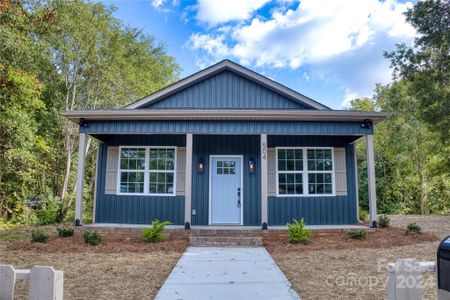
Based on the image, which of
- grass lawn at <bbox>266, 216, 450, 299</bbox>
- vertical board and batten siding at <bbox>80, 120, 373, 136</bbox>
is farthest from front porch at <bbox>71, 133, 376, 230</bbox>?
grass lawn at <bbox>266, 216, 450, 299</bbox>

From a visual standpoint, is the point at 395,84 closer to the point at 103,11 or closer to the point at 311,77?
the point at 311,77

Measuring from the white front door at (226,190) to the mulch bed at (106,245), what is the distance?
5.95 feet

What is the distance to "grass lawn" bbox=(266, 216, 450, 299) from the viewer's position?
409cm

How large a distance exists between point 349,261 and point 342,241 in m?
1.85

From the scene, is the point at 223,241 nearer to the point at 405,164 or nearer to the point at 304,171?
the point at 304,171

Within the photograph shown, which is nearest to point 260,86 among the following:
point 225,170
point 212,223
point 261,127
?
point 261,127

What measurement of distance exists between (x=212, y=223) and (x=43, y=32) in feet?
35.0

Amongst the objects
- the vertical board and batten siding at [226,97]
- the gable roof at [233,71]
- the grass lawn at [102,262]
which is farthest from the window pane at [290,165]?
the grass lawn at [102,262]

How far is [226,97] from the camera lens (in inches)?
389

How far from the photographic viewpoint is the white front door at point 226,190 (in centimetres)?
936

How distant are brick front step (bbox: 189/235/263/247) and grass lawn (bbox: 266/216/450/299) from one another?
0.41 meters

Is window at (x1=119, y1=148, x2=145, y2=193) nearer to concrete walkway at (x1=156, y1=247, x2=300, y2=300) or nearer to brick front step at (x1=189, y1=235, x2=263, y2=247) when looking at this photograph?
brick front step at (x1=189, y1=235, x2=263, y2=247)

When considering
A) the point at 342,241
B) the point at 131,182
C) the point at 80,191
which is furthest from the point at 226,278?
the point at 131,182

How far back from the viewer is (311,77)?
1064 inches
